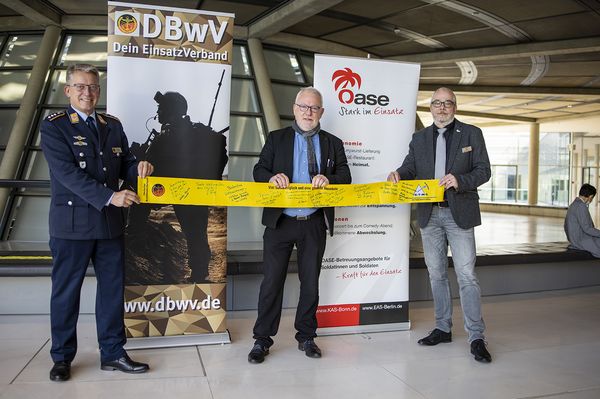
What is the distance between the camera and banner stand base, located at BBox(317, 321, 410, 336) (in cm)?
439

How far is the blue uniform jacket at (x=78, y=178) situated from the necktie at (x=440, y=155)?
239 centimetres

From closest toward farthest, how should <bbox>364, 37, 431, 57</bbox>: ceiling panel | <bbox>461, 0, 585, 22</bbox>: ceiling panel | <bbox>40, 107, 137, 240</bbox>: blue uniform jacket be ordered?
1. <bbox>40, 107, 137, 240</bbox>: blue uniform jacket
2. <bbox>461, 0, 585, 22</bbox>: ceiling panel
3. <bbox>364, 37, 431, 57</bbox>: ceiling panel

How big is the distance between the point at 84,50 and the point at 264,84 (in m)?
3.28

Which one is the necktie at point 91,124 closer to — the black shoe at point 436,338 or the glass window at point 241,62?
the black shoe at point 436,338

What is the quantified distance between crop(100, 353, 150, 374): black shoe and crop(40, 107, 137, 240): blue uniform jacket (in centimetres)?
80

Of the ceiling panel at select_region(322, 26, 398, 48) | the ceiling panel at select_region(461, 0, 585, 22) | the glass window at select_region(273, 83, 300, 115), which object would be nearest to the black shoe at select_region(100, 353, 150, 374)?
the glass window at select_region(273, 83, 300, 115)

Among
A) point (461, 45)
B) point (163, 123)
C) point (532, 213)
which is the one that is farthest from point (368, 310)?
point (532, 213)

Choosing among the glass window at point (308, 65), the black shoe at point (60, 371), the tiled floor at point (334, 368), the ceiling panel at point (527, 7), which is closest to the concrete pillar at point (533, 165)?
the ceiling panel at point (527, 7)

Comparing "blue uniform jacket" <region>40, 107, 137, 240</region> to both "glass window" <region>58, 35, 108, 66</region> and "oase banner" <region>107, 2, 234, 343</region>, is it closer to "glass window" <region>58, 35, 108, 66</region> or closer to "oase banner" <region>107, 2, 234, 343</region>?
"oase banner" <region>107, 2, 234, 343</region>

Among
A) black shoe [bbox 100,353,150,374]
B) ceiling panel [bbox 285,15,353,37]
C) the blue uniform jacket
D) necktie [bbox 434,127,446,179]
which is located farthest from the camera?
ceiling panel [bbox 285,15,353,37]

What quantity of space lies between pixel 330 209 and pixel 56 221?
6.07 ft

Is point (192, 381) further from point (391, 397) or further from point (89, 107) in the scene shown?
point (89, 107)

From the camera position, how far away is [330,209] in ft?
12.9

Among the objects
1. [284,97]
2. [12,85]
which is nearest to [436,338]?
[284,97]
